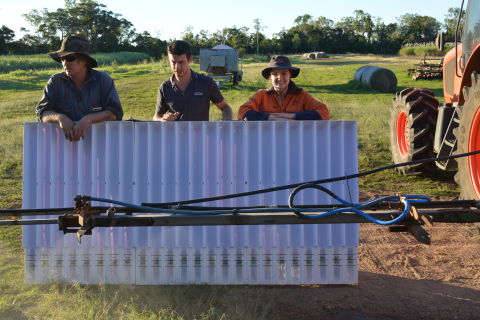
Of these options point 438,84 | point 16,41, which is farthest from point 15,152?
point 16,41

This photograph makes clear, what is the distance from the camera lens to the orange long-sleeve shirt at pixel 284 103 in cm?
549

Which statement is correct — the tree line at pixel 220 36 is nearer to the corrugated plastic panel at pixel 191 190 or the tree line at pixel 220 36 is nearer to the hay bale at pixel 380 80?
the hay bale at pixel 380 80

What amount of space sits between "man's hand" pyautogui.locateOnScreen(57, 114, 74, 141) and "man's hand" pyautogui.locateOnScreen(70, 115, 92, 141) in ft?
0.09

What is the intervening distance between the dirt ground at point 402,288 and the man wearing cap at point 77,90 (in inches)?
88.4

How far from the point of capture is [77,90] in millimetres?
5273

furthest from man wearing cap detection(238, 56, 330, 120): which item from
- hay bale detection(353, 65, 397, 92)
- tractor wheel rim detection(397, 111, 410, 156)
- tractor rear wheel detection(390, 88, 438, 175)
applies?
hay bale detection(353, 65, 397, 92)

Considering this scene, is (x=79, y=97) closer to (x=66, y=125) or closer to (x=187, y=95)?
(x=66, y=125)

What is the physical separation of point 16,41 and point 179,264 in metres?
79.2

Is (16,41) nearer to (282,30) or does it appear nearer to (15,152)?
(282,30)

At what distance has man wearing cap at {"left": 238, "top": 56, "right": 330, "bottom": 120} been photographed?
539 centimetres

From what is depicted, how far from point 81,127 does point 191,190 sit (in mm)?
1035

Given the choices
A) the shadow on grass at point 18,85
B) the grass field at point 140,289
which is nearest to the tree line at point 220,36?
the shadow on grass at point 18,85

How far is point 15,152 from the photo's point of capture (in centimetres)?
1125

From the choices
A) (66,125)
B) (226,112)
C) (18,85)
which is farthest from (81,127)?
(18,85)
